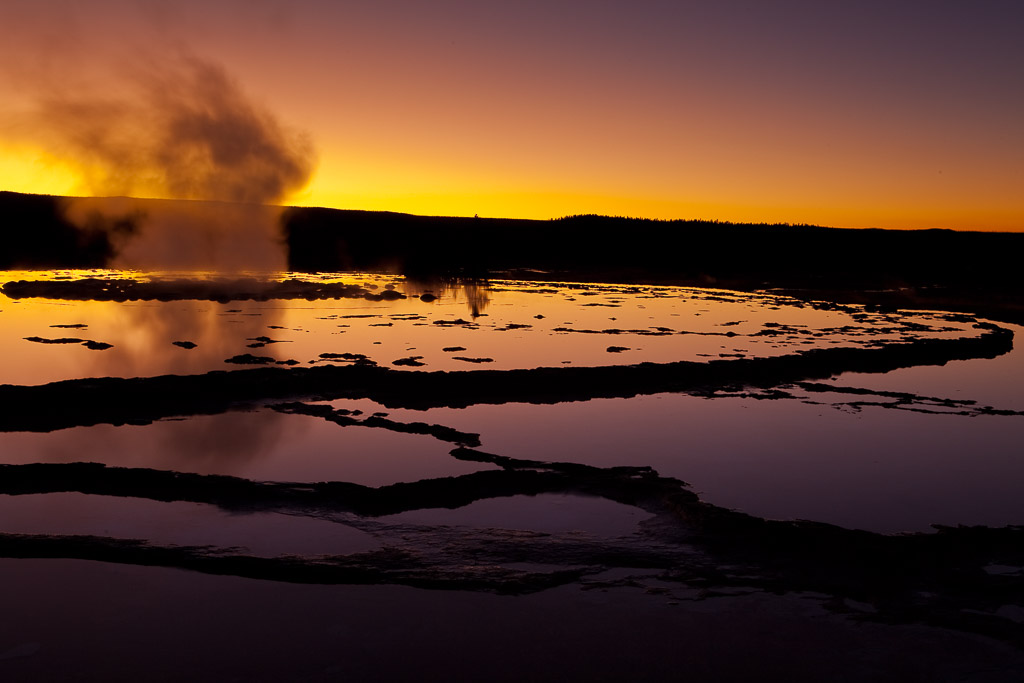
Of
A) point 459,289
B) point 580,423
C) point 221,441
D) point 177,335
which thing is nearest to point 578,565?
point 580,423

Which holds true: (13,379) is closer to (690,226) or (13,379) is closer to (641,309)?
(641,309)

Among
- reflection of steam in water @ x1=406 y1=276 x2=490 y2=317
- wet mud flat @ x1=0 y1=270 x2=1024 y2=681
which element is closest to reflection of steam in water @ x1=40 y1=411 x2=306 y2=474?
wet mud flat @ x1=0 y1=270 x2=1024 y2=681

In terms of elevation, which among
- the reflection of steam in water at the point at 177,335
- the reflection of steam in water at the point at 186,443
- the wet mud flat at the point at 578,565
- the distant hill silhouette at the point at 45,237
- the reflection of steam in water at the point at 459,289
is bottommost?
the wet mud flat at the point at 578,565

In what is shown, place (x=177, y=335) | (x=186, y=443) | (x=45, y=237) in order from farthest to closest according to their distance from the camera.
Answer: (x=45, y=237)
(x=177, y=335)
(x=186, y=443)

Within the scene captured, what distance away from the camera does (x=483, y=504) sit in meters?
5.31

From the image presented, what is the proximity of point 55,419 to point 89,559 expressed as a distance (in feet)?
11.1

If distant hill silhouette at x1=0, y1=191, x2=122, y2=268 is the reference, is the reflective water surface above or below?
below

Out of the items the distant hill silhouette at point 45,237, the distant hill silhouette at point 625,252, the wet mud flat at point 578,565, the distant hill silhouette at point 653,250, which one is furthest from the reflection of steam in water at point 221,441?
the distant hill silhouette at point 45,237

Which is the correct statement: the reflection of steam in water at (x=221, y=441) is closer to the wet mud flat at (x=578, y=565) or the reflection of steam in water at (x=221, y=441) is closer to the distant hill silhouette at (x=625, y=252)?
the wet mud flat at (x=578, y=565)

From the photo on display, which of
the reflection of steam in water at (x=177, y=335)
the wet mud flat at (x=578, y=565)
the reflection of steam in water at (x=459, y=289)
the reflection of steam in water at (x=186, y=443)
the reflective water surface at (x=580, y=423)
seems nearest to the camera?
the wet mud flat at (x=578, y=565)

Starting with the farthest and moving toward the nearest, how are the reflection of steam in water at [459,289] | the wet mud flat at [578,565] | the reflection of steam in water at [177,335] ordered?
the reflection of steam in water at [459,289] < the reflection of steam in water at [177,335] < the wet mud flat at [578,565]

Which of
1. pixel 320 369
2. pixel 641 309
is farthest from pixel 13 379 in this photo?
pixel 641 309

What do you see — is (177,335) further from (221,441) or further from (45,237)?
(45,237)

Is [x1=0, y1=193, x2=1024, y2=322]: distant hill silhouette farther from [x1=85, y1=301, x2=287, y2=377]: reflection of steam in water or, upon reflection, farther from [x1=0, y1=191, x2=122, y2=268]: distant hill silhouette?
[x1=85, y1=301, x2=287, y2=377]: reflection of steam in water
